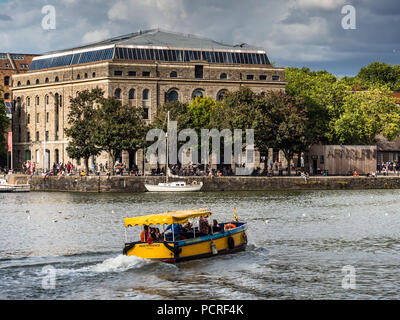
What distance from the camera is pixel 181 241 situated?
37.1 metres

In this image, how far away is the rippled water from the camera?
106ft

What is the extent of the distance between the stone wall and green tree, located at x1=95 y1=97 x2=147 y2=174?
5.85 m

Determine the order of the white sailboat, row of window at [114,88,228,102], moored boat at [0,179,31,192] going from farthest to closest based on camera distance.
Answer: row of window at [114,88,228,102]
moored boat at [0,179,31,192]
the white sailboat

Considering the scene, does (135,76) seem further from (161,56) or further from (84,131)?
(84,131)

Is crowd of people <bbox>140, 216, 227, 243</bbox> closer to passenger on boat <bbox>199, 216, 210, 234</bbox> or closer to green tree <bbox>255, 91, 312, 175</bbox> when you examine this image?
passenger on boat <bbox>199, 216, 210, 234</bbox>

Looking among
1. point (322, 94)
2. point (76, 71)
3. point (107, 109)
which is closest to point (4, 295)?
point (107, 109)

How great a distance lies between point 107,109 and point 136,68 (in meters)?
26.7

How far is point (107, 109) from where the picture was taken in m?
97.5

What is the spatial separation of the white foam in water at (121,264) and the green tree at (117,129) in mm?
58636

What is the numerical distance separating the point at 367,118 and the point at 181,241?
7706cm

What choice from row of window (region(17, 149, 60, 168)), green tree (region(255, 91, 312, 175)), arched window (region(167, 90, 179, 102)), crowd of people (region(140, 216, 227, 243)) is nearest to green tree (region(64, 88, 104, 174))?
green tree (region(255, 91, 312, 175))

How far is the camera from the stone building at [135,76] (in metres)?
123

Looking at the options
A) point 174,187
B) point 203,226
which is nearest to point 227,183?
point 174,187

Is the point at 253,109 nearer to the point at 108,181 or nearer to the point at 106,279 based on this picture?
the point at 108,181
